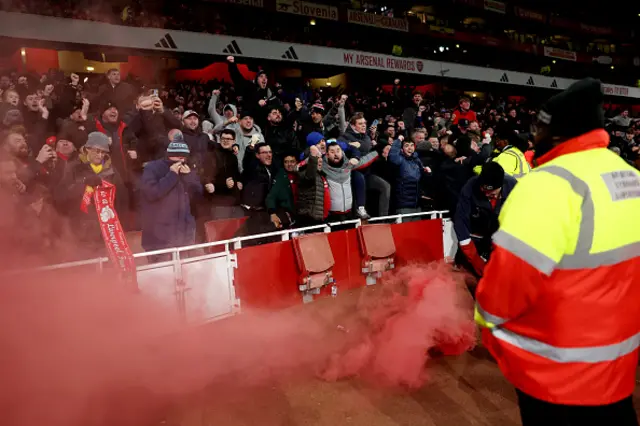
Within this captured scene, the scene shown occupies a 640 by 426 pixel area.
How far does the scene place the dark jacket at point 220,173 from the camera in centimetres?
719

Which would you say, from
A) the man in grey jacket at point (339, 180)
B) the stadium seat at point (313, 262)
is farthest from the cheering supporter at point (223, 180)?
the man in grey jacket at point (339, 180)

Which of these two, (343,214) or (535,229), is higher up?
(535,229)

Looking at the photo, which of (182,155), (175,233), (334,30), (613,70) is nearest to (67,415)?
(175,233)

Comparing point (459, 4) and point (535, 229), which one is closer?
point (535, 229)

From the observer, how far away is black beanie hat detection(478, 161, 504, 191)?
4867 millimetres

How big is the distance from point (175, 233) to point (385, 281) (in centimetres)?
394

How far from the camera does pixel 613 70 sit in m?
44.7

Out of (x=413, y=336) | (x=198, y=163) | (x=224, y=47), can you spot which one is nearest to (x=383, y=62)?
(x=224, y=47)

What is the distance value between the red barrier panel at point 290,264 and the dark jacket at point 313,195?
0.48 meters

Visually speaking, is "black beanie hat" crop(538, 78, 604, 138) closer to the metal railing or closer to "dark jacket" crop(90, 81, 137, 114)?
the metal railing

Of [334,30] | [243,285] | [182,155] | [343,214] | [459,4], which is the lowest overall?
[243,285]

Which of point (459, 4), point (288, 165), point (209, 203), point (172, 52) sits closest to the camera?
point (209, 203)

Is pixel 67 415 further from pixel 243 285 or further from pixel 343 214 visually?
pixel 343 214

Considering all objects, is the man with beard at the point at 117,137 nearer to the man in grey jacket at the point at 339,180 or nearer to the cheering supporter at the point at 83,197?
the cheering supporter at the point at 83,197
